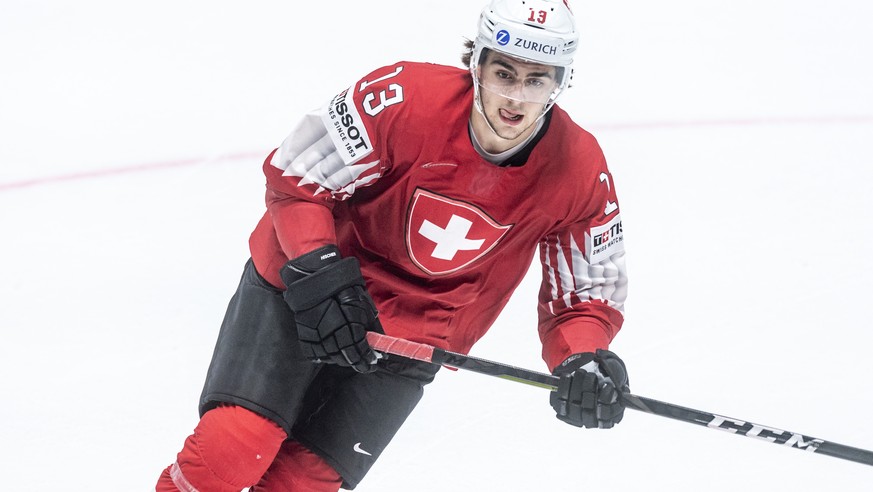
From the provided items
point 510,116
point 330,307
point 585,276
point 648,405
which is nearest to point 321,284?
point 330,307

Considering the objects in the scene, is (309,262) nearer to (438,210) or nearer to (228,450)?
(438,210)

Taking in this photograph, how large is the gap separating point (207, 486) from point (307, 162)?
2.58 ft

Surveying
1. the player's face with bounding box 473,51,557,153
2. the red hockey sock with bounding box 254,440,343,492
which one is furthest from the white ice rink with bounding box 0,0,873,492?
the player's face with bounding box 473,51,557,153

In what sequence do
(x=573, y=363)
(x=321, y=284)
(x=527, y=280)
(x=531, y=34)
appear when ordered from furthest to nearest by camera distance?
(x=527, y=280) < (x=573, y=363) < (x=321, y=284) < (x=531, y=34)

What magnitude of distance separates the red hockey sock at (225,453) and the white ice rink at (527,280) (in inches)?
27.8

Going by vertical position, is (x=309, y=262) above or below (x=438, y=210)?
below

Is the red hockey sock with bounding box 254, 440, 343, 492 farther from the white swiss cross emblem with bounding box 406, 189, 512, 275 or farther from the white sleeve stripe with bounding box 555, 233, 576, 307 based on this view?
the white sleeve stripe with bounding box 555, 233, 576, 307

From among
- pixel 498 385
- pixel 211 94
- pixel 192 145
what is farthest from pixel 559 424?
pixel 211 94

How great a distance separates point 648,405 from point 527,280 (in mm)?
1787

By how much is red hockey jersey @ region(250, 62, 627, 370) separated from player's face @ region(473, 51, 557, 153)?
10 centimetres

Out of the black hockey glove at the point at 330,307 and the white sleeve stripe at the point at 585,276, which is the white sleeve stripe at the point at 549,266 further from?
the black hockey glove at the point at 330,307

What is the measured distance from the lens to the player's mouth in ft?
9.16

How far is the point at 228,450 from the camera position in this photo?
283 centimetres

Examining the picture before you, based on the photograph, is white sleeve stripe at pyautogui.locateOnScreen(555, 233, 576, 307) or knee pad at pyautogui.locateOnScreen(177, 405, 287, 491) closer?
knee pad at pyautogui.locateOnScreen(177, 405, 287, 491)
